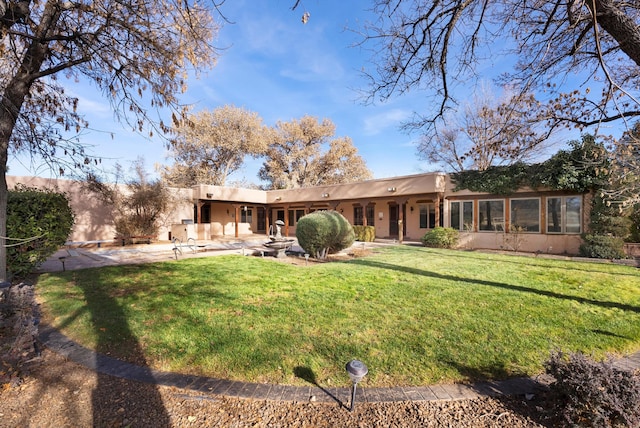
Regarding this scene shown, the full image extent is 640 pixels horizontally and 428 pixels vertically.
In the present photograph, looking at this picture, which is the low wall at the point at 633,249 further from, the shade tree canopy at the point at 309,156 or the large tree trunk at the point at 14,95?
the shade tree canopy at the point at 309,156

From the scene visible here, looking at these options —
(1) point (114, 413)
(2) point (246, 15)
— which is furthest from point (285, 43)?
(1) point (114, 413)

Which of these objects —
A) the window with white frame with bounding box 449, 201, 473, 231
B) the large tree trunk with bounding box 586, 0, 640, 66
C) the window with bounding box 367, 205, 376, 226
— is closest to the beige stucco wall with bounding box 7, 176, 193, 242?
the window with bounding box 367, 205, 376, 226

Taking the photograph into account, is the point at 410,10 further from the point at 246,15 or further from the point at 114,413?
the point at 114,413

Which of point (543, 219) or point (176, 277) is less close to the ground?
point (543, 219)

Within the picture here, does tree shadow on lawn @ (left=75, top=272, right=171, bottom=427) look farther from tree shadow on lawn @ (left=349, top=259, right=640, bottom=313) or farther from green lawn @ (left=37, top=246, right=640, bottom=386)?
tree shadow on lawn @ (left=349, top=259, right=640, bottom=313)

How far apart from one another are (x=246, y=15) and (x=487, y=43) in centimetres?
375

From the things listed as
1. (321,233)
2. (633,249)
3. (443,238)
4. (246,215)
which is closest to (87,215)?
(246,215)

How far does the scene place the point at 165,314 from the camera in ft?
13.0

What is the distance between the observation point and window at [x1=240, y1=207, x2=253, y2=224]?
2271cm

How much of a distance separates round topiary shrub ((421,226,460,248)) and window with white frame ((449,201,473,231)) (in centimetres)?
69

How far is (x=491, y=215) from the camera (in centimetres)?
1259

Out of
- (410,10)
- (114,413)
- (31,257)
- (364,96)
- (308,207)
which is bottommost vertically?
(114,413)

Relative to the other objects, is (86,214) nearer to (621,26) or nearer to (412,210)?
(412,210)

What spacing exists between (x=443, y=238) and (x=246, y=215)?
15.7 meters
